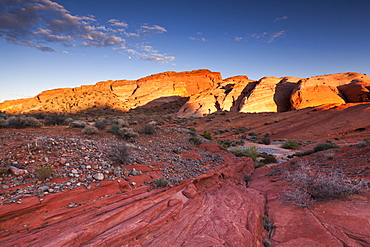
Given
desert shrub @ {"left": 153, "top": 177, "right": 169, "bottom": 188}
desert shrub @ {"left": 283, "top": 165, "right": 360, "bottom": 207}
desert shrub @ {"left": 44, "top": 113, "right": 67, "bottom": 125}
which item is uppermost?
desert shrub @ {"left": 44, "top": 113, "right": 67, "bottom": 125}

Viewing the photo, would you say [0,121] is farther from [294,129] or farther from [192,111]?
[192,111]

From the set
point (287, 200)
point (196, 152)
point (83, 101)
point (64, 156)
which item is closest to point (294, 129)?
point (196, 152)

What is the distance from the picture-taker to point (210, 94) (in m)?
54.9

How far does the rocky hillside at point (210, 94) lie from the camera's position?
128 feet

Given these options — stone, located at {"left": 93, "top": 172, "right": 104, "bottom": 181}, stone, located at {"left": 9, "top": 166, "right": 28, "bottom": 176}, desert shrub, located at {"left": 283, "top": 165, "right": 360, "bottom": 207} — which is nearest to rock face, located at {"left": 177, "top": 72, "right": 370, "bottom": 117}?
desert shrub, located at {"left": 283, "top": 165, "right": 360, "bottom": 207}

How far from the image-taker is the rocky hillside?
128 feet

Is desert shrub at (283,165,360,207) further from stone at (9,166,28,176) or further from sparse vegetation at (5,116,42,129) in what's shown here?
sparse vegetation at (5,116,42,129)

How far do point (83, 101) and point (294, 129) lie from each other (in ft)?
223

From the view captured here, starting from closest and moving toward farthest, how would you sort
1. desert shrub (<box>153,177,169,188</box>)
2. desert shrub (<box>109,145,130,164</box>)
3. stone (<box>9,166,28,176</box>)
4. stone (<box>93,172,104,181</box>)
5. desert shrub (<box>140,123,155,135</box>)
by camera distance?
stone (<box>9,166,28,176</box>), stone (<box>93,172,104,181</box>), desert shrub (<box>153,177,169,188</box>), desert shrub (<box>109,145,130,164</box>), desert shrub (<box>140,123,155,135</box>)

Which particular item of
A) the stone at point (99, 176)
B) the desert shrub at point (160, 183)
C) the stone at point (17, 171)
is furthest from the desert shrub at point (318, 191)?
the stone at point (17, 171)

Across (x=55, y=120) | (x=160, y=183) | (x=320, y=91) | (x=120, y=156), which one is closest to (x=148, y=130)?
(x=120, y=156)

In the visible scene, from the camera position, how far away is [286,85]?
46094mm

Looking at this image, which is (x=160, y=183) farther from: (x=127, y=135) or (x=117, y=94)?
(x=117, y=94)

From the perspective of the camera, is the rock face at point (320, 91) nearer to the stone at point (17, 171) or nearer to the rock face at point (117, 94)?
the stone at point (17, 171)
